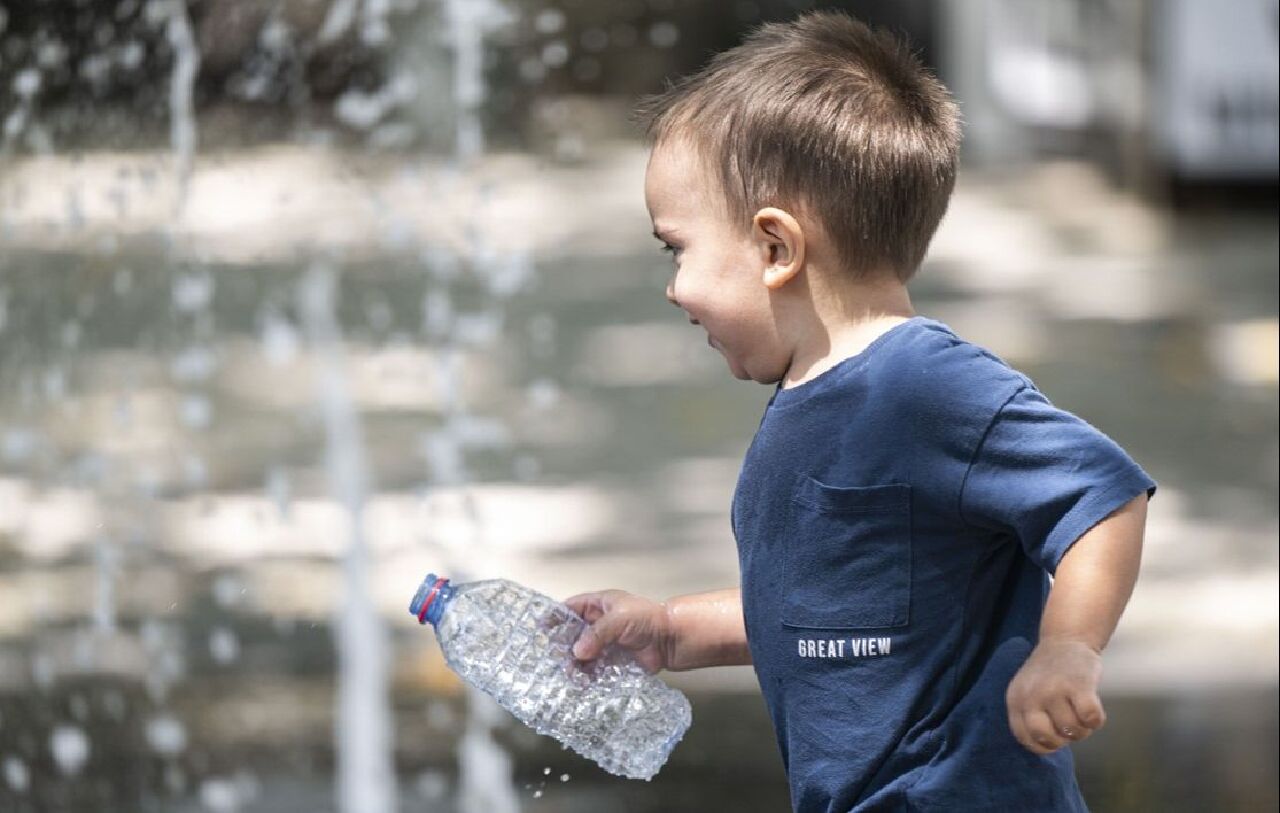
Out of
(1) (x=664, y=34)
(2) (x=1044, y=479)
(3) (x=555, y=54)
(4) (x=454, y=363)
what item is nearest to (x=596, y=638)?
(2) (x=1044, y=479)

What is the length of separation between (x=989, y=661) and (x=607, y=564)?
2682 millimetres

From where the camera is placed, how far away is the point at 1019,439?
1.27 meters

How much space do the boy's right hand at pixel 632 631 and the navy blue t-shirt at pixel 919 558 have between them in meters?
0.20

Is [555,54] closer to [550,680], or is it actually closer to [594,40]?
[594,40]

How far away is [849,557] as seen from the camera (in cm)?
132

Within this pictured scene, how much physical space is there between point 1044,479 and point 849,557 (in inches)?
6.3

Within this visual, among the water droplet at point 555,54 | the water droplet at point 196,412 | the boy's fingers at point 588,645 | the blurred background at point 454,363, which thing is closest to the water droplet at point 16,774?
the blurred background at point 454,363

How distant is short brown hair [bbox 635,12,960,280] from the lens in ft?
4.46

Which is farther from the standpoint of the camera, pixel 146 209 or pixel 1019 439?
pixel 146 209

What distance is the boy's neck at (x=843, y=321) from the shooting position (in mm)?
1386

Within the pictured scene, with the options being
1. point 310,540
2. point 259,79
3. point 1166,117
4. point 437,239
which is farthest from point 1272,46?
point 310,540

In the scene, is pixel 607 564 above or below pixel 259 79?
below

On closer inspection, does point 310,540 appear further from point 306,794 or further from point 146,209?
point 146,209

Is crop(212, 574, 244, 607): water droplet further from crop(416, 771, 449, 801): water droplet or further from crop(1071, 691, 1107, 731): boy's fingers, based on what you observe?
crop(1071, 691, 1107, 731): boy's fingers
